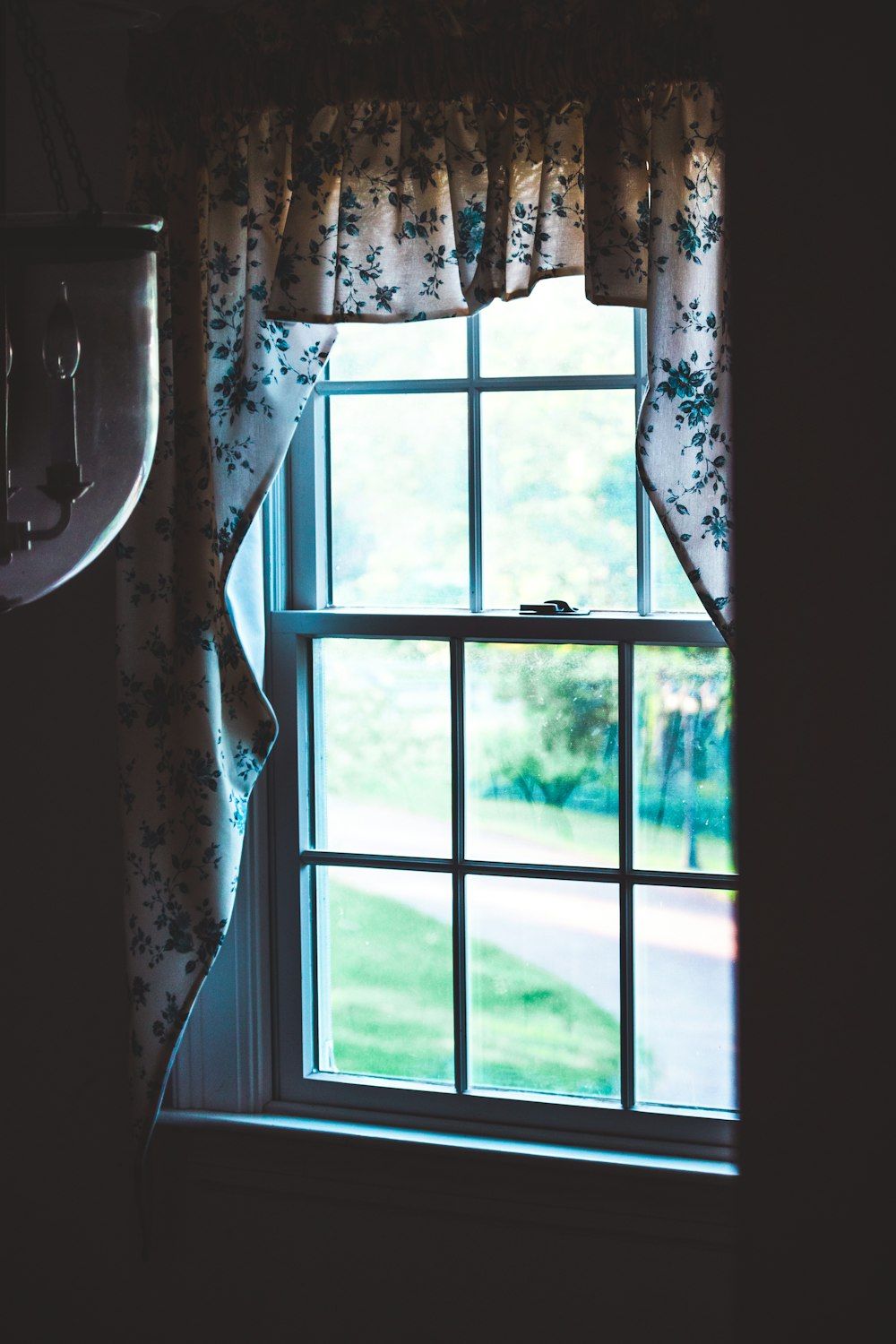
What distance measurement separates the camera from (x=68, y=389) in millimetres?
815

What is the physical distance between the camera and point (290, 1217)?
204cm

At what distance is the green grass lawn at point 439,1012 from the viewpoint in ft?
6.63

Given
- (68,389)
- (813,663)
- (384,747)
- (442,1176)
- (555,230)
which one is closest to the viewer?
(813,663)

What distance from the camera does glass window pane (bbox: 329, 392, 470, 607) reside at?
202cm

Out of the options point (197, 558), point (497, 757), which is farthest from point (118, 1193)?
point (197, 558)

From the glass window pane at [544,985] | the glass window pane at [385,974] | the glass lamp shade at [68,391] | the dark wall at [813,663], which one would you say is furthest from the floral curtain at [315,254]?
the dark wall at [813,663]

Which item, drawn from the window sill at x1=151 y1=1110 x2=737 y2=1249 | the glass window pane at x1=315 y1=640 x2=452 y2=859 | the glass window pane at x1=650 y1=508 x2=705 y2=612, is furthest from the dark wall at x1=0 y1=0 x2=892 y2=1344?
the glass window pane at x1=650 y1=508 x2=705 y2=612

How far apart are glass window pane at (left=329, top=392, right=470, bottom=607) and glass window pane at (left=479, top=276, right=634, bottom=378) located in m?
0.10

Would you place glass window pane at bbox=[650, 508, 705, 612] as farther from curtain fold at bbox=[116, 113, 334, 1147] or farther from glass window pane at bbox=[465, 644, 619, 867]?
curtain fold at bbox=[116, 113, 334, 1147]

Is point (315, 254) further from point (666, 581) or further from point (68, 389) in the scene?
point (68, 389)

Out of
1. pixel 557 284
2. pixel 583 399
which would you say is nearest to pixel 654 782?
pixel 583 399

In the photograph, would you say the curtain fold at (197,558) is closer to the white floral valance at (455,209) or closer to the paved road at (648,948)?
the white floral valance at (455,209)

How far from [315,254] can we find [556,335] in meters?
0.41

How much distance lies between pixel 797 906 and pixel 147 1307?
2.16m
